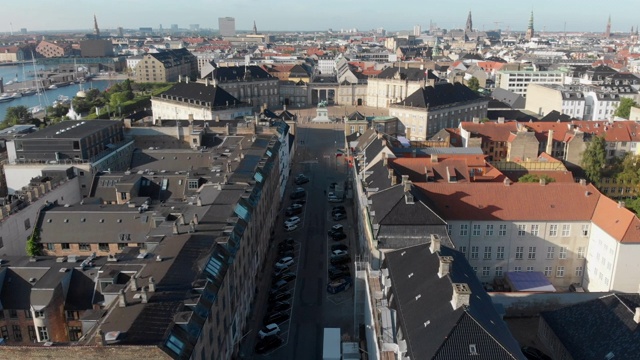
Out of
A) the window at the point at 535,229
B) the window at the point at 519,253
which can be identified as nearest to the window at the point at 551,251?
the window at the point at 535,229

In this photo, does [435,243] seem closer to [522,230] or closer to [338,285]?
[338,285]

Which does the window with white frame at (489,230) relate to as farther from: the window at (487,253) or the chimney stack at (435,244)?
the chimney stack at (435,244)

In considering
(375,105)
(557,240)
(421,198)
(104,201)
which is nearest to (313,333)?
(421,198)

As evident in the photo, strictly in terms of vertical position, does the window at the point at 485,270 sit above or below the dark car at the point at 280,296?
above

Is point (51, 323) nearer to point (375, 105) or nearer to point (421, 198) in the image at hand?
point (421, 198)

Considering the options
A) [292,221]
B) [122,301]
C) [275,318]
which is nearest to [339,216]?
[292,221]
